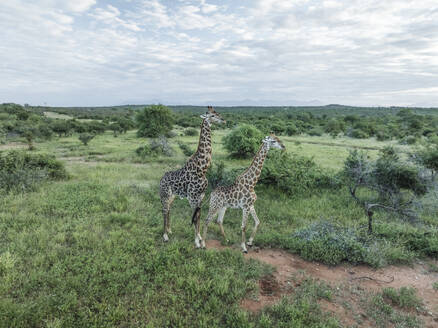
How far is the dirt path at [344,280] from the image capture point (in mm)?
4691

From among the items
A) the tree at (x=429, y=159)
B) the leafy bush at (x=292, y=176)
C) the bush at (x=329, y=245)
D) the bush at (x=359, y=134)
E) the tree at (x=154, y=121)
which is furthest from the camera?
the bush at (x=359, y=134)

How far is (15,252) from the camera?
5.81m

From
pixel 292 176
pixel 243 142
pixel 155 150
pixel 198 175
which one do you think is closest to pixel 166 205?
pixel 198 175

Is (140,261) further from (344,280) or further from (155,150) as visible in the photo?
(155,150)

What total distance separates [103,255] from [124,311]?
6.37 ft

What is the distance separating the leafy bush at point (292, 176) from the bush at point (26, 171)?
30.5ft

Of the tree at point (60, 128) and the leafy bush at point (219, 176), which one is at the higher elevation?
the tree at point (60, 128)

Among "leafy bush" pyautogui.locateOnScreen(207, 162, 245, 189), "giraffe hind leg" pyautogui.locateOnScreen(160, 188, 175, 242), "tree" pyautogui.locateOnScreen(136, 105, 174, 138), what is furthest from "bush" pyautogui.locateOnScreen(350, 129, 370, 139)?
"giraffe hind leg" pyautogui.locateOnScreen(160, 188, 175, 242)

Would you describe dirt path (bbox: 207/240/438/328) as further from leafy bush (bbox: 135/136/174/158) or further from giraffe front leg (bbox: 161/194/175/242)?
leafy bush (bbox: 135/136/174/158)

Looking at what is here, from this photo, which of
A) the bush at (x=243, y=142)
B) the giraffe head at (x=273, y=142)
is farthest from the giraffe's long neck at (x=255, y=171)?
the bush at (x=243, y=142)

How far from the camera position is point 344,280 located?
18.0ft

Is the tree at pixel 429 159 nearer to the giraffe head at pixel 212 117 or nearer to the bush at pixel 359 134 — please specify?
the giraffe head at pixel 212 117

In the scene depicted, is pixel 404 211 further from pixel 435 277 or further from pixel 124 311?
pixel 124 311

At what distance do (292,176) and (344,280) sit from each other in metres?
Answer: 5.29
